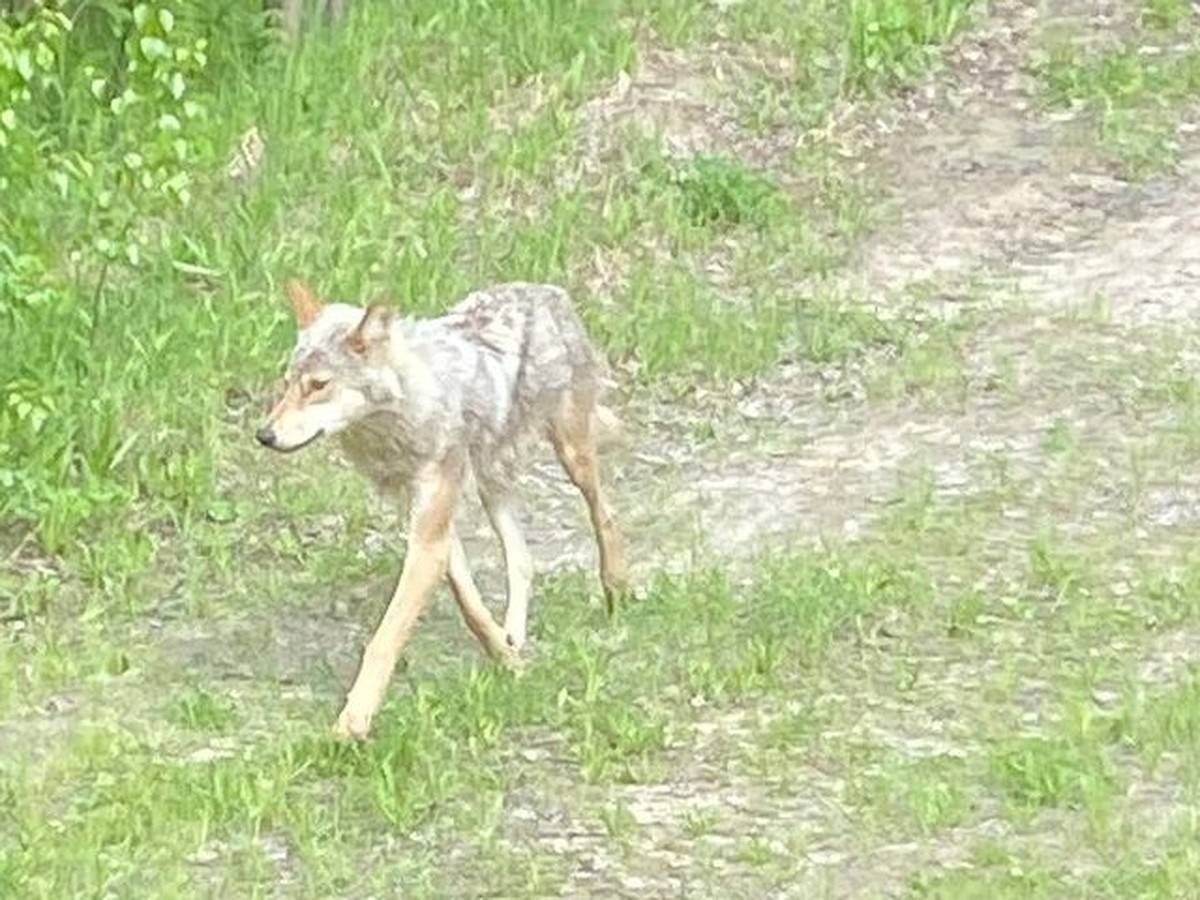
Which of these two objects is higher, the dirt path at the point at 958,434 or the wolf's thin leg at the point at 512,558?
the wolf's thin leg at the point at 512,558

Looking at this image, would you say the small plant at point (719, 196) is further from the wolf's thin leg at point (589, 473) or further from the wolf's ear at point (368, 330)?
the wolf's ear at point (368, 330)

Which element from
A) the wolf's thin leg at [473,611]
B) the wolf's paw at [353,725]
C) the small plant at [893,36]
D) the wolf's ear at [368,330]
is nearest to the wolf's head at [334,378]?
the wolf's ear at [368,330]

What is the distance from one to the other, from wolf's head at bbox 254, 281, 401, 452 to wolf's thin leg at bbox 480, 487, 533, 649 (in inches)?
31.4

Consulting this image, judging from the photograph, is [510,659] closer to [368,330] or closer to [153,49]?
[368,330]

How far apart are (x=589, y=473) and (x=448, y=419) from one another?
794mm

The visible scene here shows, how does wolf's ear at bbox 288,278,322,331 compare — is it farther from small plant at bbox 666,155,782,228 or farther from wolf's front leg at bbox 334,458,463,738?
small plant at bbox 666,155,782,228

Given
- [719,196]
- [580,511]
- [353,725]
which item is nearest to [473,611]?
[353,725]

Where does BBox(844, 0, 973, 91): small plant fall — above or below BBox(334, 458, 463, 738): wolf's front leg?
below

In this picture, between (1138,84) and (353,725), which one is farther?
(1138,84)

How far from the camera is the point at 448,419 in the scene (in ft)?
24.6

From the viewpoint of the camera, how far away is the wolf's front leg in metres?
7.08

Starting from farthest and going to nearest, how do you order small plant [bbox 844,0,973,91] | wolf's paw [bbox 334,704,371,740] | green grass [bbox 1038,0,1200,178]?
small plant [bbox 844,0,973,91]
green grass [bbox 1038,0,1200,178]
wolf's paw [bbox 334,704,371,740]

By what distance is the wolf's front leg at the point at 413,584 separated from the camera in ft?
23.2

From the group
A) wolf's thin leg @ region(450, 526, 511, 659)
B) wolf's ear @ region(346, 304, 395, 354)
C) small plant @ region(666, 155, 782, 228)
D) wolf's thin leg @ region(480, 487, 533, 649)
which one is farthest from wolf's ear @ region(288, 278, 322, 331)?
small plant @ region(666, 155, 782, 228)
